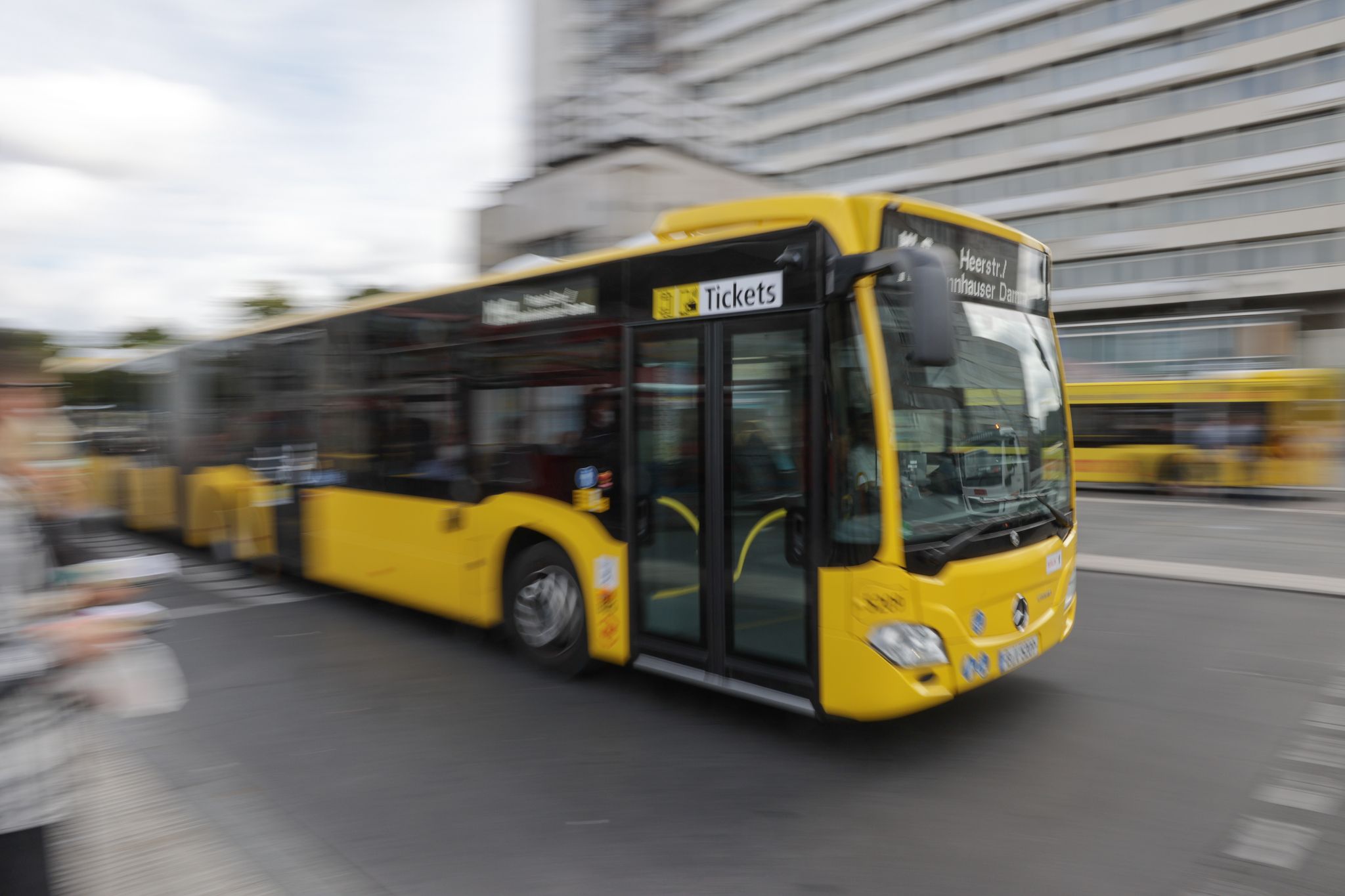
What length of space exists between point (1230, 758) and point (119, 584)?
5.04 meters

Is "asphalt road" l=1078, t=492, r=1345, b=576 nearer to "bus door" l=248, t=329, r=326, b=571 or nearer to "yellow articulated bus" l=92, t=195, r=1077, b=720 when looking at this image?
"yellow articulated bus" l=92, t=195, r=1077, b=720

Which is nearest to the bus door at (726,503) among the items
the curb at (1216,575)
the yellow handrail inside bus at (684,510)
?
the yellow handrail inside bus at (684,510)

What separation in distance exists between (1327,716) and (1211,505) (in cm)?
1508

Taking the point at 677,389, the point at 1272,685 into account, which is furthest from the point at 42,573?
the point at 1272,685

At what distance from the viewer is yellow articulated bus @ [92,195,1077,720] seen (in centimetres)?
444

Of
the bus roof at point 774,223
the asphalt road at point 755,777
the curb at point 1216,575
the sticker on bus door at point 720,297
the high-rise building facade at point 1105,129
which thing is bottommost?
the asphalt road at point 755,777

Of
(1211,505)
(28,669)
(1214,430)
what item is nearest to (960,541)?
(28,669)

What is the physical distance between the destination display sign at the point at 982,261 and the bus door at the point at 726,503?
71 centimetres

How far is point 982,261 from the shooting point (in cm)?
515

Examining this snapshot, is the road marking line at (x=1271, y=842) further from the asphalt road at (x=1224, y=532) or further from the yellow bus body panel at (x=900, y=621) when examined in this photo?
the asphalt road at (x=1224, y=532)

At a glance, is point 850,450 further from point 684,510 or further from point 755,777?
point 755,777

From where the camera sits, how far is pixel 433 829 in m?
3.97

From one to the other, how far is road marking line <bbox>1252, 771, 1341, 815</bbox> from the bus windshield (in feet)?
5.49

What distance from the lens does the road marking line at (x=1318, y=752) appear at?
184 inches
